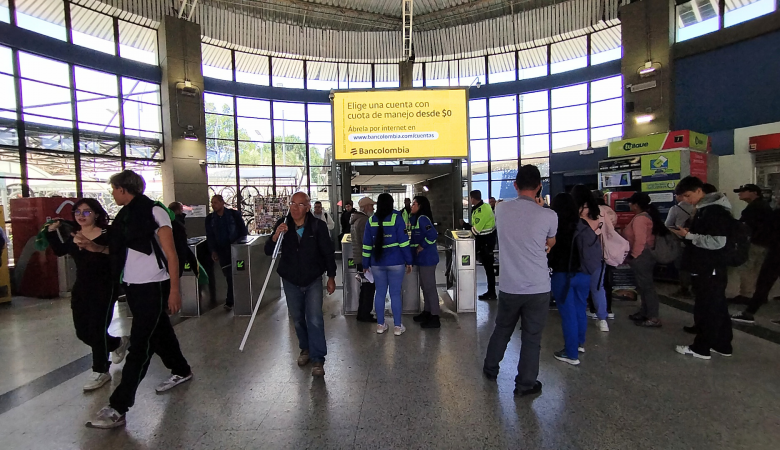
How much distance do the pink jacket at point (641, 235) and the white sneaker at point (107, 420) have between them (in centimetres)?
528

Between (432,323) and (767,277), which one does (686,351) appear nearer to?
(767,277)

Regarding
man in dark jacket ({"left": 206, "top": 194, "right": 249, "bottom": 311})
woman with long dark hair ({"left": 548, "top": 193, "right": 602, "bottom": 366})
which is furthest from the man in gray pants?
man in dark jacket ({"left": 206, "top": 194, "right": 249, "bottom": 311})

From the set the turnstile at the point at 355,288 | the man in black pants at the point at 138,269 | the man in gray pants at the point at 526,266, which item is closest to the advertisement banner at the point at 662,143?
the turnstile at the point at 355,288

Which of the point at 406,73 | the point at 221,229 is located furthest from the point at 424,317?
the point at 406,73

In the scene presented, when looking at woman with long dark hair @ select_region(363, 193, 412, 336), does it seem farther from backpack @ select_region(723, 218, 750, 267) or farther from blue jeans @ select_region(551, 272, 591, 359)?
backpack @ select_region(723, 218, 750, 267)

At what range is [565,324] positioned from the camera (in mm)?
3531

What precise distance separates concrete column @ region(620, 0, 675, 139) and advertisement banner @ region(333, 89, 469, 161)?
7918mm

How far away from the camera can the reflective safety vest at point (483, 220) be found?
601 cm

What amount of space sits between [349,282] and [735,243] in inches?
169

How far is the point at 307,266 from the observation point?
3457 mm

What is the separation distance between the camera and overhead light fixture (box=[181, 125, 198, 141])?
12312 mm

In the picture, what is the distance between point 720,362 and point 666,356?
40cm

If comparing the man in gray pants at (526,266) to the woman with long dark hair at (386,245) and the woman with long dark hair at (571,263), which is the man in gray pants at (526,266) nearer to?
the woman with long dark hair at (571,263)

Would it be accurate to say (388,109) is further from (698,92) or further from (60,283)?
(698,92)
